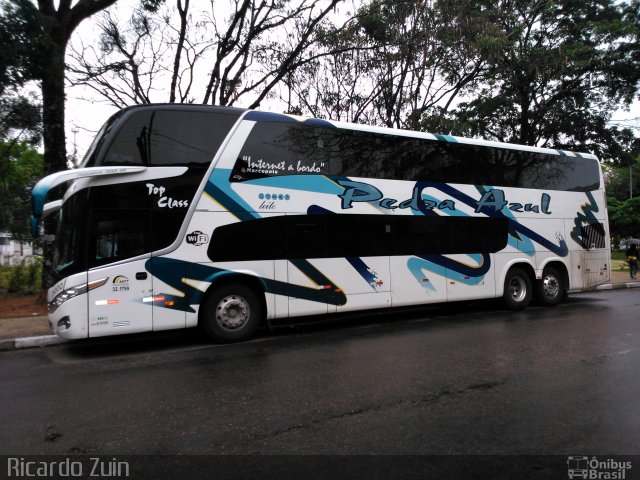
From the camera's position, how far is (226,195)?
776cm

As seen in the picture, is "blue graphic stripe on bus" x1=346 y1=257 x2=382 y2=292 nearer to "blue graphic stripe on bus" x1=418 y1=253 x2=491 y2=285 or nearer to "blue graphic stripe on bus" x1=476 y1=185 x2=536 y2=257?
"blue graphic stripe on bus" x1=418 y1=253 x2=491 y2=285

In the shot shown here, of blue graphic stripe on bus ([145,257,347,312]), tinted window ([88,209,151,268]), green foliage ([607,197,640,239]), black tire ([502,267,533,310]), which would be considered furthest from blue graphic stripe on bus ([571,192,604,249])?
green foliage ([607,197,640,239])

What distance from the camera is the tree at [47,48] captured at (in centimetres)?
976

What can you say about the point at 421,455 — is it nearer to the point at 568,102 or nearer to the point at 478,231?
the point at 478,231

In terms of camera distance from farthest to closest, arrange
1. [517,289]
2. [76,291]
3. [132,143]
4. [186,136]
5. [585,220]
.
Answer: [585,220] → [517,289] → [186,136] → [132,143] → [76,291]

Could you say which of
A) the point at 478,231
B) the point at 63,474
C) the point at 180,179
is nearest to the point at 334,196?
the point at 180,179

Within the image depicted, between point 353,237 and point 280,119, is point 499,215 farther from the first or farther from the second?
point 280,119

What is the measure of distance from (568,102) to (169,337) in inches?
792

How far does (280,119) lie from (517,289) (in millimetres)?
7209

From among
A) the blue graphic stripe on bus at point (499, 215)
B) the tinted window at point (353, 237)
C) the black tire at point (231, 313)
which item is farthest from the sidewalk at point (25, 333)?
the blue graphic stripe on bus at point (499, 215)

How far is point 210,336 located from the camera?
764cm

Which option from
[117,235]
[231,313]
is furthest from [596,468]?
[117,235]

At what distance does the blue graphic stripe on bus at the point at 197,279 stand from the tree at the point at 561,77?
11.9 metres

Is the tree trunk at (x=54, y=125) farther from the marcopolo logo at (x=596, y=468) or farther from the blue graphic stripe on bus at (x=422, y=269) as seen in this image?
the marcopolo logo at (x=596, y=468)
